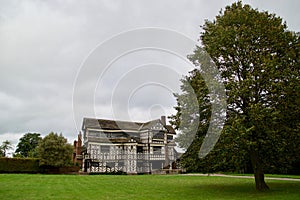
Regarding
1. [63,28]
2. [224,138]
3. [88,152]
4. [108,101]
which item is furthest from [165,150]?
[224,138]

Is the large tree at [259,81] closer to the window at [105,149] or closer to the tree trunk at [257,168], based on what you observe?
the tree trunk at [257,168]

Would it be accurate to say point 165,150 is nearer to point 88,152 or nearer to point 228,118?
point 88,152

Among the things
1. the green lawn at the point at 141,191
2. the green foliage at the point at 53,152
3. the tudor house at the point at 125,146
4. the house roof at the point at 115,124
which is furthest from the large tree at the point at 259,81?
the house roof at the point at 115,124

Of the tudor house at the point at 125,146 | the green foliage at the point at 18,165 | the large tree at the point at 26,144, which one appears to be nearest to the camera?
the green foliage at the point at 18,165

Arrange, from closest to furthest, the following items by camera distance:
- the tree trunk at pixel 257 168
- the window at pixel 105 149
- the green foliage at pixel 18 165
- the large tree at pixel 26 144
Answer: the tree trunk at pixel 257 168, the green foliage at pixel 18 165, the window at pixel 105 149, the large tree at pixel 26 144

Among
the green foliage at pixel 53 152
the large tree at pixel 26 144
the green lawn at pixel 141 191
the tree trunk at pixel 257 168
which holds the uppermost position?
the large tree at pixel 26 144

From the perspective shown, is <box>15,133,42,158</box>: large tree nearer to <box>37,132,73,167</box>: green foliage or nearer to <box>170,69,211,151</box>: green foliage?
<box>37,132,73,167</box>: green foliage

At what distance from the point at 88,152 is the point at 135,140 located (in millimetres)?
8001

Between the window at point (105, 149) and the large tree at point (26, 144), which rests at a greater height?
the large tree at point (26, 144)

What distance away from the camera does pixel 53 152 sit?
3381 centimetres

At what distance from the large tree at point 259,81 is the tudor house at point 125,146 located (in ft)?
98.3

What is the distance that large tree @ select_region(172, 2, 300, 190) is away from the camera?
39.3ft

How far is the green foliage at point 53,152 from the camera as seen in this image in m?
33.5

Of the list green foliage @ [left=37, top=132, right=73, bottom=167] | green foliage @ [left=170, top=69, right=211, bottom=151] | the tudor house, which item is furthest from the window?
green foliage @ [left=170, top=69, right=211, bottom=151]
